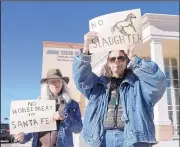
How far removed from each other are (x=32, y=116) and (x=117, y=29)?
1449 millimetres

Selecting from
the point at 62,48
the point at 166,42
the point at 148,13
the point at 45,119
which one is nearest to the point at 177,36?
the point at 166,42

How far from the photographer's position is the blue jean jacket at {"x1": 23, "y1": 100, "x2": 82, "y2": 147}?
10.4ft

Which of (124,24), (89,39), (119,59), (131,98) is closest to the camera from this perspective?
(131,98)

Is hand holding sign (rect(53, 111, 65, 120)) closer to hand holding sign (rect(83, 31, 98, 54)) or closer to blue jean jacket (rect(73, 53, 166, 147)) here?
blue jean jacket (rect(73, 53, 166, 147))

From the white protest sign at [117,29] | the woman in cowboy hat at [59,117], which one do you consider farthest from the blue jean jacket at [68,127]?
the white protest sign at [117,29]

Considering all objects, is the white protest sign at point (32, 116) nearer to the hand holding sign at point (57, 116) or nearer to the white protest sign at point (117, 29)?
the hand holding sign at point (57, 116)

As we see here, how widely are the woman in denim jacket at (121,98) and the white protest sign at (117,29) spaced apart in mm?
168

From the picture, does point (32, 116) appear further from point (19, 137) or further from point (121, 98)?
point (121, 98)

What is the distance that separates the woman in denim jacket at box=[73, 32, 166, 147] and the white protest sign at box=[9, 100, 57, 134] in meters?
0.85

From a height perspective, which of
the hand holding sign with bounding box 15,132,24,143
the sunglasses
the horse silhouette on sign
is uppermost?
the horse silhouette on sign

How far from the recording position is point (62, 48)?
5.56 metres

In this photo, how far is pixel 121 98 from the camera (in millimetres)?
2471

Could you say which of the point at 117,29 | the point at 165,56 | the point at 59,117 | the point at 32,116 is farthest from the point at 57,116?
the point at 165,56

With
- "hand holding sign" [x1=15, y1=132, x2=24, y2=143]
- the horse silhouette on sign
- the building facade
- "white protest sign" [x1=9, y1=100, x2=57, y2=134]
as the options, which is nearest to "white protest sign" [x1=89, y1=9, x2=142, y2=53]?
the horse silhouette on sign
